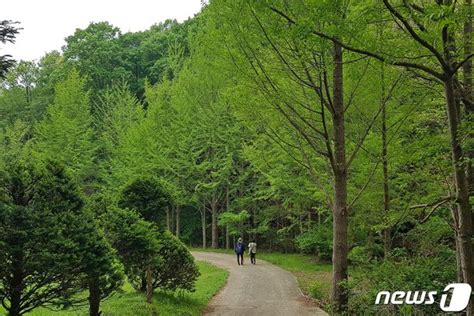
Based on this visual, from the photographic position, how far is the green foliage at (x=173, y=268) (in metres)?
10.7

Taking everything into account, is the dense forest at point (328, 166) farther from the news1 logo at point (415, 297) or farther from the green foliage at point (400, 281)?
the news1 logo at point (415, 297)

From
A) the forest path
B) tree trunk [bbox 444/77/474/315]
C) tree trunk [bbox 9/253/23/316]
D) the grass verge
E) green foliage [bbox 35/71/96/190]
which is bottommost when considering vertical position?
the forest path

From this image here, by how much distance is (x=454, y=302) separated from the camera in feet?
18.0

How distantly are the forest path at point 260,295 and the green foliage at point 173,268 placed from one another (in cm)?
94

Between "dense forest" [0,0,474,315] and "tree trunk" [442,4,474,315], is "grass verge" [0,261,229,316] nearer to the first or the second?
"dense forest" [0,0,474,315]

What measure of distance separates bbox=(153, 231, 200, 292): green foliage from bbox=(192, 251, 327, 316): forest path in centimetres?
94

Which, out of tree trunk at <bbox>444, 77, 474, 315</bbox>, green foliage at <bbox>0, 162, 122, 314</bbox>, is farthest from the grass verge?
tree trunk at <bbox>444, 77, 474, 315</bbox>

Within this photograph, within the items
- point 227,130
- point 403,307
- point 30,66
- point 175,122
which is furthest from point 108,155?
point 403,307

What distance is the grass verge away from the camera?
8.20 meters

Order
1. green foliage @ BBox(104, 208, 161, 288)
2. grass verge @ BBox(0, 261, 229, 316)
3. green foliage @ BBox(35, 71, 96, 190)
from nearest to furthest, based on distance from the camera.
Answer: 1. green foliage @ BBox(104, 208, 161, 288)
2. grass verge @ BBox(0, 261, 229, 316)
3. green foliage @ BBox(35, 71, 96, 190)

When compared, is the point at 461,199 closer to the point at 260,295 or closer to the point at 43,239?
the point at 43,239

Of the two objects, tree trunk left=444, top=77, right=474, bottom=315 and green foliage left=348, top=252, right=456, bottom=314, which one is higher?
tree trunk left=444, top=77, right=474, bottom=315

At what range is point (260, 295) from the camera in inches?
504

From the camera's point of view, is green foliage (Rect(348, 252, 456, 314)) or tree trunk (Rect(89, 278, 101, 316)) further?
tree trunk (Rect(89, 278, 101, 316))
